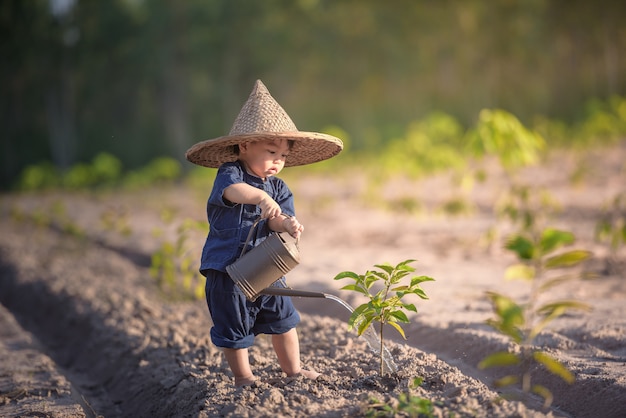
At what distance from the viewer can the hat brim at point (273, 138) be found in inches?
104

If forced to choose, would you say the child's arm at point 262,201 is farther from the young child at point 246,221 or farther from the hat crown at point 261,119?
the hat crown at point 261,119

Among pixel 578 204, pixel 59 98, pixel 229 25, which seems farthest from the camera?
pixel 59 98

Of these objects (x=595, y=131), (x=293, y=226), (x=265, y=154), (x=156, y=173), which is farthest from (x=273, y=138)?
(x=595, y=131)

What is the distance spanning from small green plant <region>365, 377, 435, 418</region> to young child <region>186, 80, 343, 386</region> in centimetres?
57

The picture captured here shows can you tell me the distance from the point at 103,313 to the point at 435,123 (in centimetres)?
600

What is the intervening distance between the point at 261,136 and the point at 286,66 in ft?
78.0

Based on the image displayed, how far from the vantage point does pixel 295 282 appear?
501 centimetres

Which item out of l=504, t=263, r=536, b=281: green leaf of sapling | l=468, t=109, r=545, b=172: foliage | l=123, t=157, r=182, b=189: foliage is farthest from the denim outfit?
l=123, t=157, r=182, b=189: foliage

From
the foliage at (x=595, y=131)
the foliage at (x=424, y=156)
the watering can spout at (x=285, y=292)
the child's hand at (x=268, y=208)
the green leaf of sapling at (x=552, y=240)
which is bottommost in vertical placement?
the watering can spout at (x=285, y=292)

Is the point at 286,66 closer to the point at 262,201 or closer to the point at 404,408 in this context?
the point at 262,201

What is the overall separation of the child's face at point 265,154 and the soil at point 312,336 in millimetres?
876

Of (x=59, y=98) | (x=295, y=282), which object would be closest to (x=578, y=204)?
(x=295, y=282)

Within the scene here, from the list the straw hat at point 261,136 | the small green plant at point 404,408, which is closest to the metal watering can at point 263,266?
the straw hat at point 261,136

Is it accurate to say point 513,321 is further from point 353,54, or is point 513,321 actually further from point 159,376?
point 353,54
